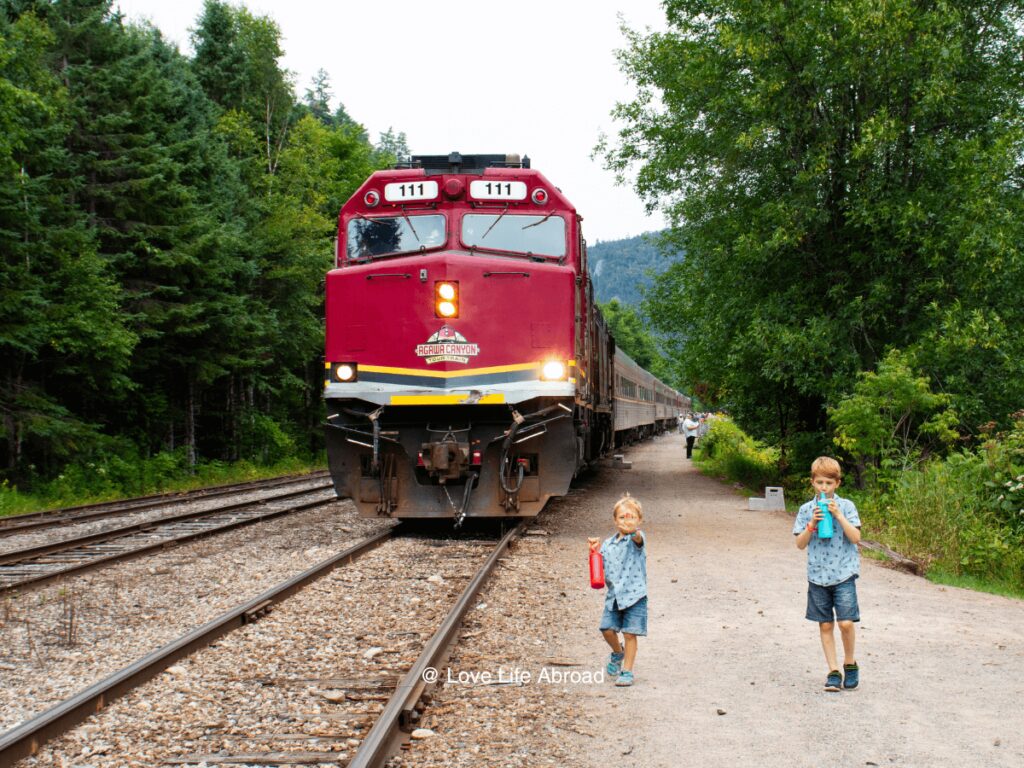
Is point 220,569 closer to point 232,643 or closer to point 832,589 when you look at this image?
point 232,643

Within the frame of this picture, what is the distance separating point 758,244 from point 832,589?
10.4 meters

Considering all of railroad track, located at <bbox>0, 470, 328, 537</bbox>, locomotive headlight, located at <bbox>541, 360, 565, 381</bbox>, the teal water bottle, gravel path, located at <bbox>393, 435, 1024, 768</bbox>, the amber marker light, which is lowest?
gravel path, located at <bbox>393, 435, 1024, 768</bbox>

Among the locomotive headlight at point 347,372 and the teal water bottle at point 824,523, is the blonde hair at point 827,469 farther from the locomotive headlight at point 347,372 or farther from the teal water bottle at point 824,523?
the locomotive headlight at point 347,372

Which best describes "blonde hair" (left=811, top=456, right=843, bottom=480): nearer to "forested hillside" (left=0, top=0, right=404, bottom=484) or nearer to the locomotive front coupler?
the locomotive front coupler

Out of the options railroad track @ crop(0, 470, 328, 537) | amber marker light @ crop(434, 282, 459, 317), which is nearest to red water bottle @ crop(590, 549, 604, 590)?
amber marker light @ crop(434, 282, 459, 317)

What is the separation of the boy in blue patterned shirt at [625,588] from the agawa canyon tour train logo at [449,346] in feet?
16.0

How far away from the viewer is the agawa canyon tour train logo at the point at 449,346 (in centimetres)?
1012

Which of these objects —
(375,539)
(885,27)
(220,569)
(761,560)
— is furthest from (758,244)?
(220,569)

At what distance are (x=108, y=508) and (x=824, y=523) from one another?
44.2 ft

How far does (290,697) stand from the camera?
4996 millimetres

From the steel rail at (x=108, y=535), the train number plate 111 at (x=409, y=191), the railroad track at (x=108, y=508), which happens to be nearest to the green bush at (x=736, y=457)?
the railroad track at (x=108, y=508)

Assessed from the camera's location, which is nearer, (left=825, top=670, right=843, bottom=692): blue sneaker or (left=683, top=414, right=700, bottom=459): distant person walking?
(left=825, top=670, right=843, bottom=692): blue sneaker

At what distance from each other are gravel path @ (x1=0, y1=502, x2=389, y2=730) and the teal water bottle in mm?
4281

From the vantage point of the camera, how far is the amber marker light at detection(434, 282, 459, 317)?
1016cm
